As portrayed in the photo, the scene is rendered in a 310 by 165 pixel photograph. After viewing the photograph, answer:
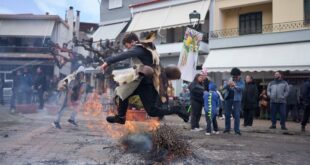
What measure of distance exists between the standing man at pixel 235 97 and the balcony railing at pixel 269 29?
8890 millimetres

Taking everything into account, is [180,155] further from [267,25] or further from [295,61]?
[267,25]

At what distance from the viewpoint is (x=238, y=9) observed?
20938 millimetres

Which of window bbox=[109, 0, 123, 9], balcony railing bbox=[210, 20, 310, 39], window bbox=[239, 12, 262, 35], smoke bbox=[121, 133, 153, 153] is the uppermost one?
window bbox=[109, 0, 123, 9]

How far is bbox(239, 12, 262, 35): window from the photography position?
20078mm

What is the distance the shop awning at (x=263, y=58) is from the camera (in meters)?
16.3

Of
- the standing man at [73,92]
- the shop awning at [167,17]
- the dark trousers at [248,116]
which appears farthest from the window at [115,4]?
the dark trousers at [248,116]

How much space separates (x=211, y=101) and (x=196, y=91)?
558 millimetres

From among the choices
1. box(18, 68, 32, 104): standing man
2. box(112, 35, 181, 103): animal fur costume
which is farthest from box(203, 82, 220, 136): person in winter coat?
box(18, 68, 32, 104): standing man

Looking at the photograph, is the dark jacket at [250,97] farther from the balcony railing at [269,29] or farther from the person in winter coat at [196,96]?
the balcony railing at [269,29]

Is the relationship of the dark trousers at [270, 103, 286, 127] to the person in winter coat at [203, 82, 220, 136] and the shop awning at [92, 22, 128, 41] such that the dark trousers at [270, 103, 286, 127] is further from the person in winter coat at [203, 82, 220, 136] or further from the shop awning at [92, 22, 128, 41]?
the shop awning at [92, 22, 128, 41]

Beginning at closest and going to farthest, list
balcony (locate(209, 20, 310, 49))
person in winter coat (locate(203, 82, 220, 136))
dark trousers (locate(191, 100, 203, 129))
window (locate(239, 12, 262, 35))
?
person in winter coat (locate(203, 82, 220, 136)) < dark trousers (locate(191, 100, 203, 129)) < balcony (locate(209, 20, 310, 49)) < window (locate(239, 12, 262, 35))

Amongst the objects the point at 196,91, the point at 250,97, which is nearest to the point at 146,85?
the point at 196,91

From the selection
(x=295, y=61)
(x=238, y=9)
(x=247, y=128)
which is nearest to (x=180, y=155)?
(x=247, y=128)

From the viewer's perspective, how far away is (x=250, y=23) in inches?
802
